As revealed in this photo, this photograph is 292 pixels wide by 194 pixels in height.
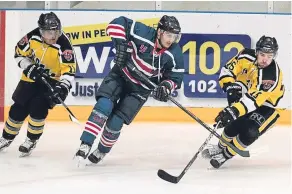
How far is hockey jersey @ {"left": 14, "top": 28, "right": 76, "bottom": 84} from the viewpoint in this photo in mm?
3547

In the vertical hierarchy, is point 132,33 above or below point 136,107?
above

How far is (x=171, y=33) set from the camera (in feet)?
10.5

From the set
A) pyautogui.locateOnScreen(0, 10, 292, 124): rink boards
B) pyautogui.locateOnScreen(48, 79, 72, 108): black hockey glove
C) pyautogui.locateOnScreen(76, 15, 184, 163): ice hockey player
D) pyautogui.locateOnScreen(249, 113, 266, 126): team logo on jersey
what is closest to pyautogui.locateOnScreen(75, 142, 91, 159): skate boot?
pyautogui.locateOnScreen(76, 15, 184, 163): ice hockey player

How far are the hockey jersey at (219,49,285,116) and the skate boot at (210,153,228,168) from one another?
0.30 meters

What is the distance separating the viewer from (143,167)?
3.33m

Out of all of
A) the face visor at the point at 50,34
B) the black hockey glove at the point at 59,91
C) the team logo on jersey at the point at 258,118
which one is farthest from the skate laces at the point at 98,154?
the team logo on jersey at the point at 258,118

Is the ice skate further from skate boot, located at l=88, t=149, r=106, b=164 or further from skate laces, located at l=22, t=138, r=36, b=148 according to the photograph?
skate laces, located at l=22, t=138, r=36, b=148

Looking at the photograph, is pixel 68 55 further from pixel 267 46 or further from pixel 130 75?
pixel 267 46

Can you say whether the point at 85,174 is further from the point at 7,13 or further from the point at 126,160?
the point at 7,13

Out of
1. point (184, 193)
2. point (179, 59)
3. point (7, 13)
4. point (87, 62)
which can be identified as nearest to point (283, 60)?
point (87, 62)

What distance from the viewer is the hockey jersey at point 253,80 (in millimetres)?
3239

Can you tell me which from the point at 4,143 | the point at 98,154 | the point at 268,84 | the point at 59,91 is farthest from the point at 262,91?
the point at 4,143

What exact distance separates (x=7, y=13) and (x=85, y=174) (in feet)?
7.35

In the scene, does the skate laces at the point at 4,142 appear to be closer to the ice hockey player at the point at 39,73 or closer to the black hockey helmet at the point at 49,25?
Result: the ice hockey player at the point at 39,73
